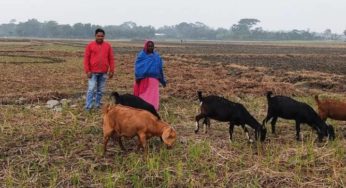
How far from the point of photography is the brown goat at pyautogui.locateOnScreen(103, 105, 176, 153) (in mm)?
7949

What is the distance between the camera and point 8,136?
9164 mm

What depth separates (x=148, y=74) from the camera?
11.4 m

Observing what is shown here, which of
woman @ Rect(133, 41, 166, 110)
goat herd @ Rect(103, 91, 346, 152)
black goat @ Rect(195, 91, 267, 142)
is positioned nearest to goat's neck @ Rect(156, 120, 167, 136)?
goat herd @ Rect(103, 91, 346, 152)

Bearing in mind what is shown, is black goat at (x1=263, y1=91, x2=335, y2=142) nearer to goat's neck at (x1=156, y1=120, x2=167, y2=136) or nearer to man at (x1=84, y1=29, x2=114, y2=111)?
goat's neck at (x1=156, y1=120, x2=167, y2=136)

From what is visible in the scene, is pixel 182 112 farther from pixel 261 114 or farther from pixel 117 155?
pixel 117 155

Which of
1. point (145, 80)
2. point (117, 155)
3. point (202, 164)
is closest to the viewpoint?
point (202, 164)

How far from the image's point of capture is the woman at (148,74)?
37.0 ft

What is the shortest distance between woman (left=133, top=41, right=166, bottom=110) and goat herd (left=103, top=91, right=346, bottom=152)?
150 cm

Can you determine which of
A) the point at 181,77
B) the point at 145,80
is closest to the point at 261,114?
the point at 145,80

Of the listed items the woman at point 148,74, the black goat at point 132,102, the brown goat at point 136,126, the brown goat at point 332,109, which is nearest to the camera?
the brown goat at point 136,126

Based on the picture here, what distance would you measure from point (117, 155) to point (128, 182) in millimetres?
1179

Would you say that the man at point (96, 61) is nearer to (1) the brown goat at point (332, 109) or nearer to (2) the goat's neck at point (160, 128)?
(2) the goat's neck at point (160, 128)

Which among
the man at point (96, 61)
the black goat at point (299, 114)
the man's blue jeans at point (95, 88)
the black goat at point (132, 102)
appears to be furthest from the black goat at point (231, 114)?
the man's blue jeans at point (95, 88)

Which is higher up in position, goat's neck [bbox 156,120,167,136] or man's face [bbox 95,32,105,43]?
man's face [bbox 95,32,105,43]
